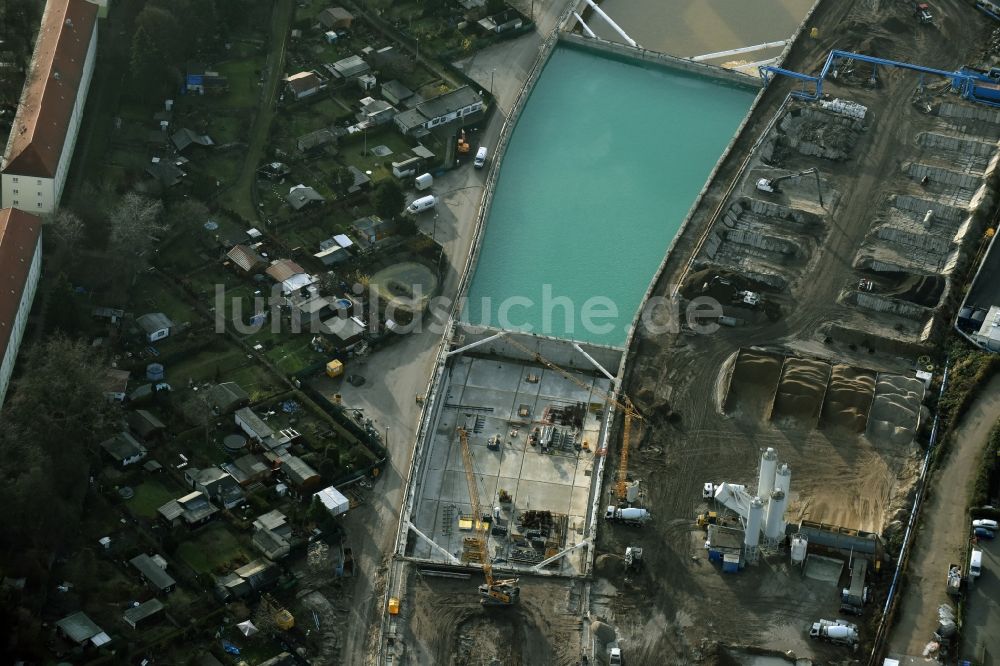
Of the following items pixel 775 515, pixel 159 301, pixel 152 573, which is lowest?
pixel 152 573

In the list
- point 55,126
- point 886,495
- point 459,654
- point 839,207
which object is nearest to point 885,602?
point 886,495

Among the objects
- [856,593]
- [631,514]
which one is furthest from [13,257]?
[856,593]

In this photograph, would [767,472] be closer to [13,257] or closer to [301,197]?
[301,197]

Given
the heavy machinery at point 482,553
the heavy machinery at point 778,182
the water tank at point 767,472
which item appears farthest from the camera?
the heavy machinery at point 778,182

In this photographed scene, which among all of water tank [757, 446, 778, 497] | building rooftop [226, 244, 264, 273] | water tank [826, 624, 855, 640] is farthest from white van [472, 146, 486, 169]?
water tank [826, 624, 855, 640]

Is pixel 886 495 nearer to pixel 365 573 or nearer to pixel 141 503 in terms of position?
pixel 365 573

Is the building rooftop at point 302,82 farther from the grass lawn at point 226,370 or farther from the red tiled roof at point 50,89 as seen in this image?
the grass lawn at point 226,370

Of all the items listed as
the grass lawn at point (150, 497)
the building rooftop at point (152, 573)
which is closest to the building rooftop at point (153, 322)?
the grass lawn at point (150, 497)
